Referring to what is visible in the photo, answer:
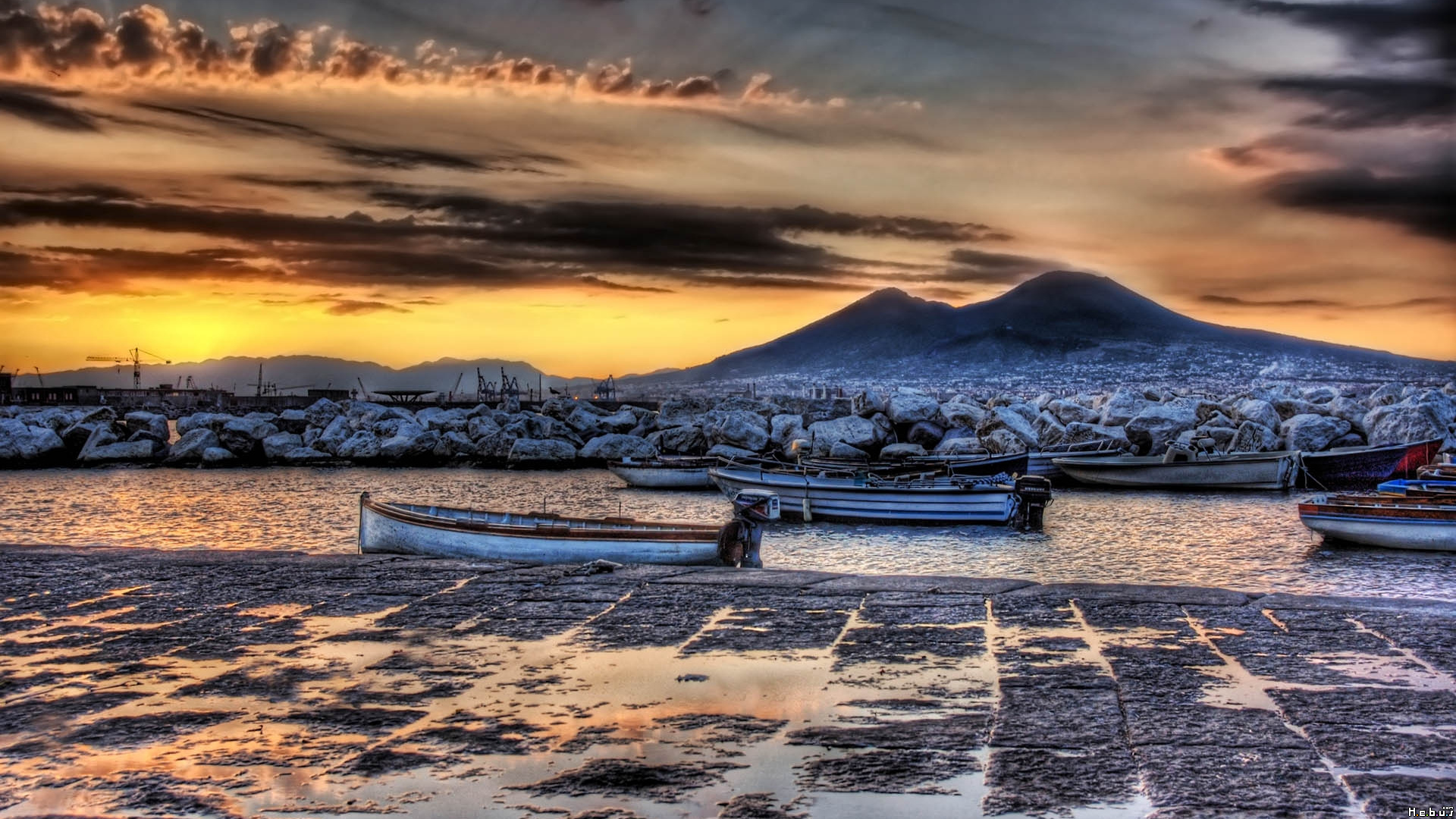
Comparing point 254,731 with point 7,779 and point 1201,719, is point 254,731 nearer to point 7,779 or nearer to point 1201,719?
point 7,779

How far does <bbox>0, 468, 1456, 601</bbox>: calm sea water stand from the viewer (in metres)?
18.5

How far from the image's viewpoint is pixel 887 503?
80.5 ft

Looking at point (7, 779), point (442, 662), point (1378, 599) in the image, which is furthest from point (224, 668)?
point (1378, 599)

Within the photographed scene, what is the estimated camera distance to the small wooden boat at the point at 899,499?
24.1 metres

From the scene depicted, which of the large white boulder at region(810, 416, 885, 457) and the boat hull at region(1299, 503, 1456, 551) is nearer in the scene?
the boat hull at region(1299, 503, 1456, 551)

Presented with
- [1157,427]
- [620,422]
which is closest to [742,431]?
[620,422]

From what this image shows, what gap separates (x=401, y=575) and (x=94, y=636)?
2.10 metres

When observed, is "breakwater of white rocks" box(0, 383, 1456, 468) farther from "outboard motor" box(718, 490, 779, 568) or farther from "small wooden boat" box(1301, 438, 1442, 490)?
"outboard motor" box(718, 490, 779, 568)

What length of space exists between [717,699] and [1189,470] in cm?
3254

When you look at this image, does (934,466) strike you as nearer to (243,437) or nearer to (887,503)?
(887,503)

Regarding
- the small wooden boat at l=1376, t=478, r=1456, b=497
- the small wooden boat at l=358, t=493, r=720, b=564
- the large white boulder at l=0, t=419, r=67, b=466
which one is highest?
the small wooden boat at l=1376, t=478, r=1456, b=497

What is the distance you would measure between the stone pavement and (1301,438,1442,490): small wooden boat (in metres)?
30.8

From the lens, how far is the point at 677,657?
18.3 feet

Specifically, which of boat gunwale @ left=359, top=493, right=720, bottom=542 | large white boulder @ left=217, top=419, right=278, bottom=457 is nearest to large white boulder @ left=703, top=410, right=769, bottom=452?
large white boulder @ left=217, top=419, right=278, bottom=457
